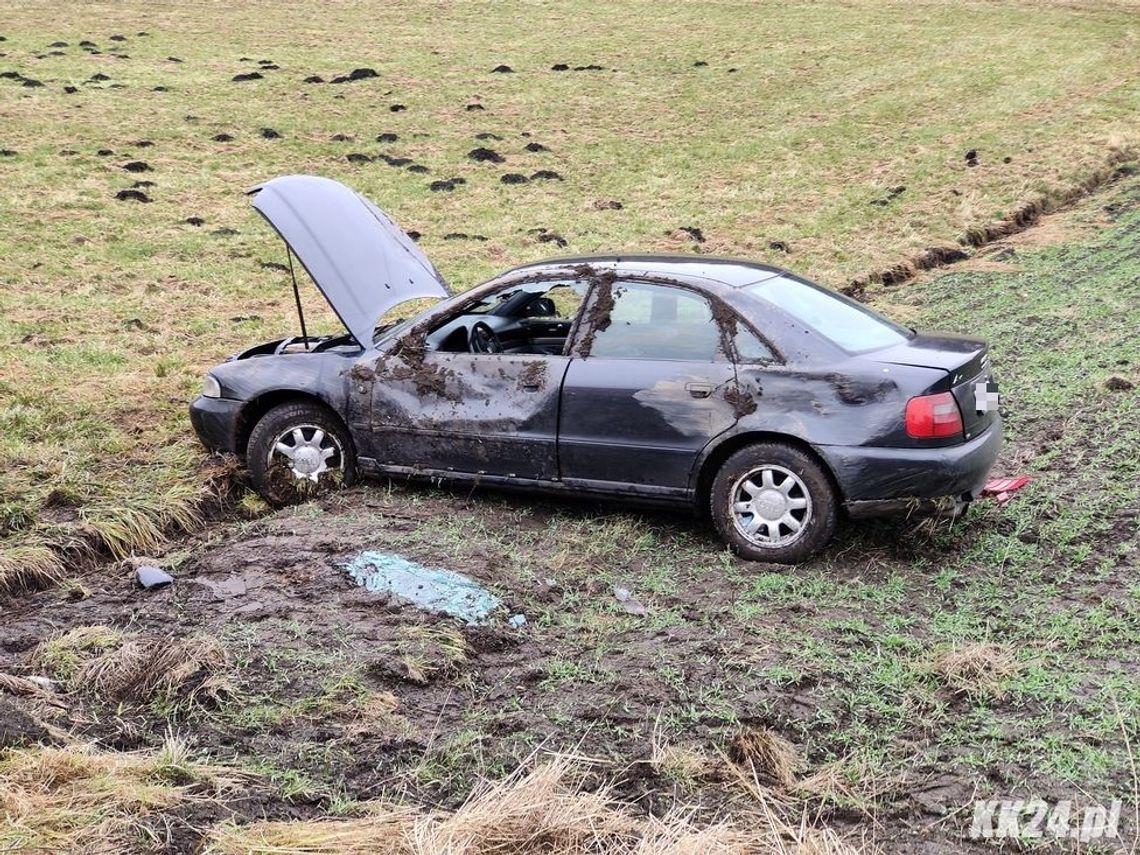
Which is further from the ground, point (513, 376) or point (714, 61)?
point (714, 61)

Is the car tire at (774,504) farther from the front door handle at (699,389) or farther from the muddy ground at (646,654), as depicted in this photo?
the front door handle at (699,389)

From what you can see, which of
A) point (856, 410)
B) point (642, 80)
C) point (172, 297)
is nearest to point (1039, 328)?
point (856, 410)

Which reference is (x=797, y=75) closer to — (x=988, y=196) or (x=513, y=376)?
(x=988, y=196)

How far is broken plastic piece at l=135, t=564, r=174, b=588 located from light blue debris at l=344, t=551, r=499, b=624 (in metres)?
0.89

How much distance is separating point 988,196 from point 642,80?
541 inches

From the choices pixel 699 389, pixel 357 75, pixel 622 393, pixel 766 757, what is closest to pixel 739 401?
pixel 699 389

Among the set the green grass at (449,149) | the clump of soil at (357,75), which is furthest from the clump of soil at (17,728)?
the clump of soil at (357,75)

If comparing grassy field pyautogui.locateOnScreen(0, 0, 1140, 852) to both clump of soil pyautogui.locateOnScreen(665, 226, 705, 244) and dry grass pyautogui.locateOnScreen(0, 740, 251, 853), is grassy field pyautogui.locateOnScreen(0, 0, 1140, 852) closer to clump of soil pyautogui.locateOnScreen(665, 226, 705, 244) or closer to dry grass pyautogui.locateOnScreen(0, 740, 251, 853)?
dry grass pyautogui.locateOnScreen(0, 740, 251, 853)

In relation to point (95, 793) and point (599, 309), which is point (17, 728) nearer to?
point (95, 793)

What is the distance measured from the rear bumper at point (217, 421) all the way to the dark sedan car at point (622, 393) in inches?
0.6

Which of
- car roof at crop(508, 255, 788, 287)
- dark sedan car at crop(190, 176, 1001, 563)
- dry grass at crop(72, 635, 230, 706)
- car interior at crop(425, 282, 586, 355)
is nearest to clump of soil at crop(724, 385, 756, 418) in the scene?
dark sedan car at crop(190, 176, 1001, 563)

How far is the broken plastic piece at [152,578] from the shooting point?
5.58m

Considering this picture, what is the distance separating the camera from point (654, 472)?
5.96 m

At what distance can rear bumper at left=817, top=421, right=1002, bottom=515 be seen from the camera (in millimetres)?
5434
